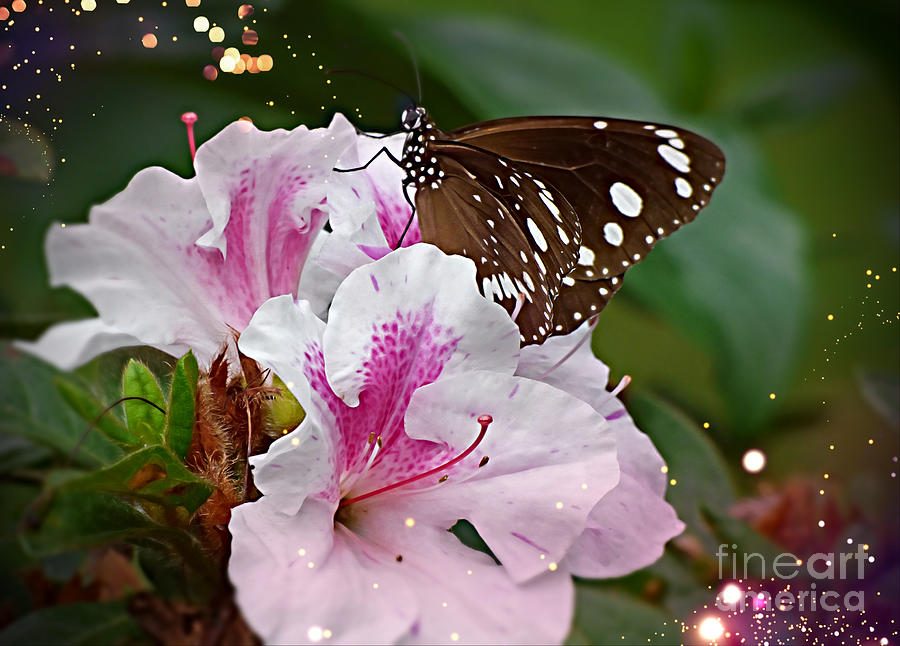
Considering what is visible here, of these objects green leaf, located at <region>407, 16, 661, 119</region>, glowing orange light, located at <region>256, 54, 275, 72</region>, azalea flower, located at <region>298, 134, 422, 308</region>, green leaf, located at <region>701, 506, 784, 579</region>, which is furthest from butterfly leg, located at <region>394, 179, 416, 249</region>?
green leaf, located at <region>407, 16, 661, 119</region>

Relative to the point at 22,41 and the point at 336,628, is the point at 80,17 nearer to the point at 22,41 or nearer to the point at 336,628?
the point at 22,41

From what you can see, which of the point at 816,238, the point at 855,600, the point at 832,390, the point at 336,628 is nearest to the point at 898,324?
the point at 832,390

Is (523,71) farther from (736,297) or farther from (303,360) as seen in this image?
(303,360)

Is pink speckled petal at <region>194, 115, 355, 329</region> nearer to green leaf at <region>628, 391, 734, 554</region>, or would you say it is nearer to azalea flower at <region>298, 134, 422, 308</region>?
azalea flower at <region>298, 134, 422, 308</region>

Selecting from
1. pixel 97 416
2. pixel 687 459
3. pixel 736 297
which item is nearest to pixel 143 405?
pixel 97 416

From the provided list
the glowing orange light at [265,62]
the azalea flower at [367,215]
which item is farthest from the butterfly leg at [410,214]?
the glowing orange light at [265,62]
